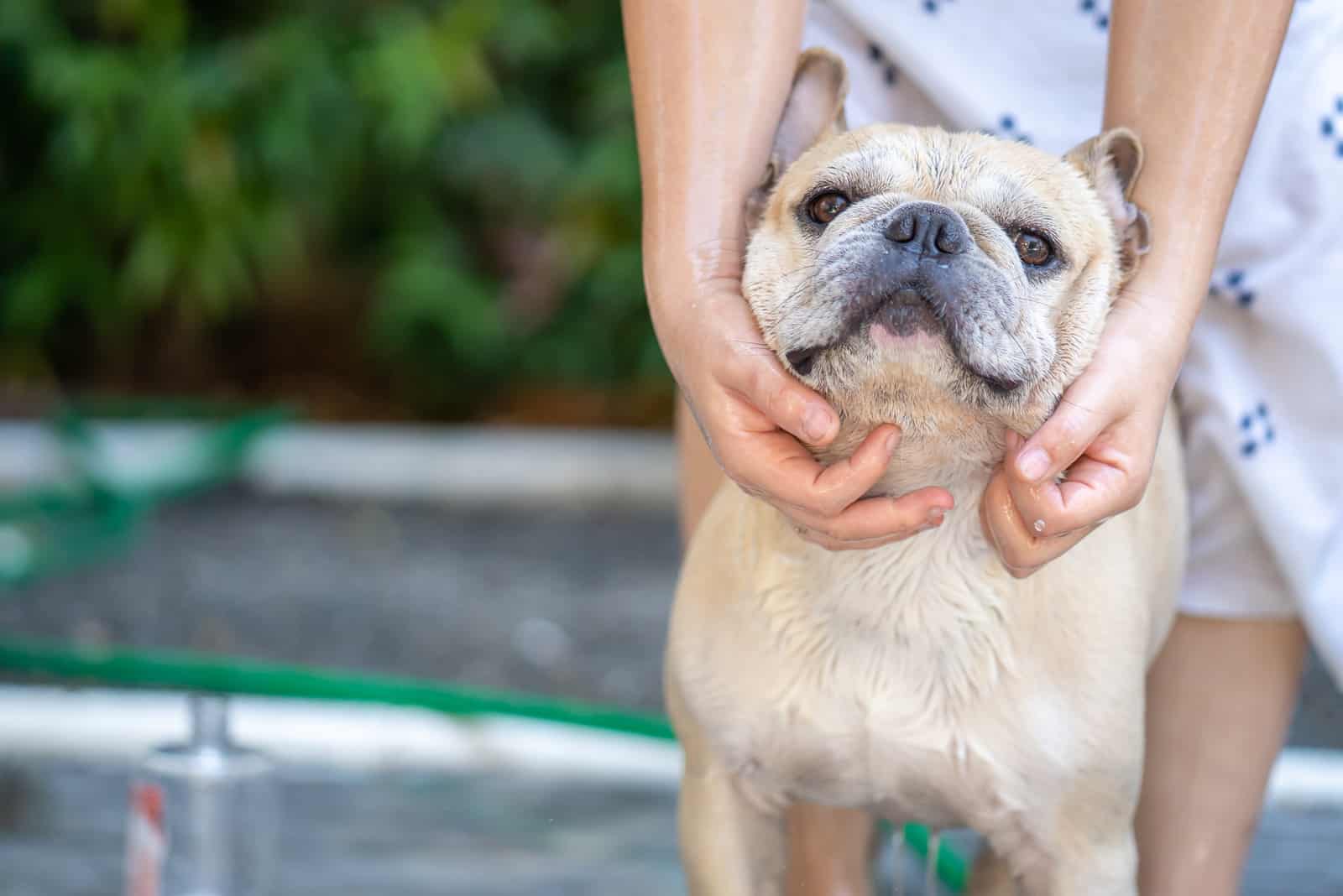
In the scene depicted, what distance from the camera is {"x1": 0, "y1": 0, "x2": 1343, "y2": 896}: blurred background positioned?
3.92 meters

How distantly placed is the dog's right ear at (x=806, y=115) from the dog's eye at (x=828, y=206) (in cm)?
8

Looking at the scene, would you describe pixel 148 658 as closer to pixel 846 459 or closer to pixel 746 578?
pixel 746 578

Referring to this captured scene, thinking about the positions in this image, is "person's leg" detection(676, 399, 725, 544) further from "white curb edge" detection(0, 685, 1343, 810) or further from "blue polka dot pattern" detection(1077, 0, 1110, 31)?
"white curb edge" detection(0, 685, 1343, 810)

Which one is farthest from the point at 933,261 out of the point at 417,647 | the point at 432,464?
the point at 432,464

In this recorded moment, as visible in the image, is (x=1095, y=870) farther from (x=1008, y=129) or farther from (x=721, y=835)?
(x=1008, y=129)

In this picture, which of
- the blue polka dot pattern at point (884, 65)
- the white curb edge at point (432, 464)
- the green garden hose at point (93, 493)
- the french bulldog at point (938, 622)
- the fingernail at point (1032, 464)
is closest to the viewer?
the fingernail at point (1032, 464)

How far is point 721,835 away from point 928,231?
569 mm

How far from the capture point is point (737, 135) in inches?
58.0

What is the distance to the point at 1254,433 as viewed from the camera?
5.49 ft

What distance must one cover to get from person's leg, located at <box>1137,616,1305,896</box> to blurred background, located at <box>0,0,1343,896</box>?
58.8 inches

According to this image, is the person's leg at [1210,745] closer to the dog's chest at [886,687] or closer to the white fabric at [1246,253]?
the white fabric at [1246,253]

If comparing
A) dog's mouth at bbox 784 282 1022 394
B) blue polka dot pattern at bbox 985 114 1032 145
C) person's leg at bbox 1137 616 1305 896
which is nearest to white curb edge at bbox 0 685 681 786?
person's leg at bbox 1137 616 1305 896

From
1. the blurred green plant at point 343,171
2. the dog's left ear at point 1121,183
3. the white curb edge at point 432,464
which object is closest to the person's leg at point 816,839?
the dog's left ear at point 1121,183

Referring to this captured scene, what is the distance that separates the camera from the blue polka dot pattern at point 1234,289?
168 centimetres
